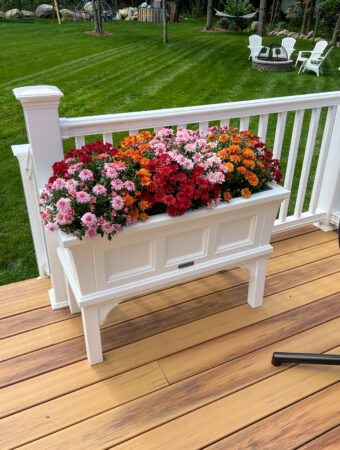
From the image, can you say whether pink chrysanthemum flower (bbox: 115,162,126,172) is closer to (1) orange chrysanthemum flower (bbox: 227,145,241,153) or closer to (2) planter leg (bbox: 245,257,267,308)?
(1) orange chrysanthemum flower (bbox: 227,145,241,153)

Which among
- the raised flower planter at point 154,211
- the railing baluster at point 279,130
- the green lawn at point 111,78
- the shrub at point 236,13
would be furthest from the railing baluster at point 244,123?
the shrub at point 236,13

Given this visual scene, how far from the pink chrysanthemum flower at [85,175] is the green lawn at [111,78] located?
1560 mm

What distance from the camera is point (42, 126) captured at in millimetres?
1642

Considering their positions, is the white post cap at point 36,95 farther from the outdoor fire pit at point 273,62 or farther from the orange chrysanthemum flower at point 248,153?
the outdoor fire pit at point 273,62

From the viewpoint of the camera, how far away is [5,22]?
50.2 feet

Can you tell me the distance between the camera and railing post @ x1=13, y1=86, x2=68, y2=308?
61.6 inches

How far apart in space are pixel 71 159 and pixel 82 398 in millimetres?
966

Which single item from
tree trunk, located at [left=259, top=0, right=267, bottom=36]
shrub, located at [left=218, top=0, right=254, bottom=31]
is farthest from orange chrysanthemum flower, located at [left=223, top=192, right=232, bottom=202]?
shrub, located at [left=218, top=0, right=254, bottom=31]

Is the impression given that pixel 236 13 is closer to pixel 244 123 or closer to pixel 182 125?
pixel 244 123

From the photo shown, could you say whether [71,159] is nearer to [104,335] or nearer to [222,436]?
[104,335]

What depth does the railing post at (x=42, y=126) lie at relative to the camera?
5.14ft

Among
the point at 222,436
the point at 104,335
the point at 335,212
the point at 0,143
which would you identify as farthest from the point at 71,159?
the point at 0,143

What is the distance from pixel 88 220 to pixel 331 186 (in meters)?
1.97

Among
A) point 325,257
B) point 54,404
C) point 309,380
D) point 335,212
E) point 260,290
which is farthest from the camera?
point 335,212
